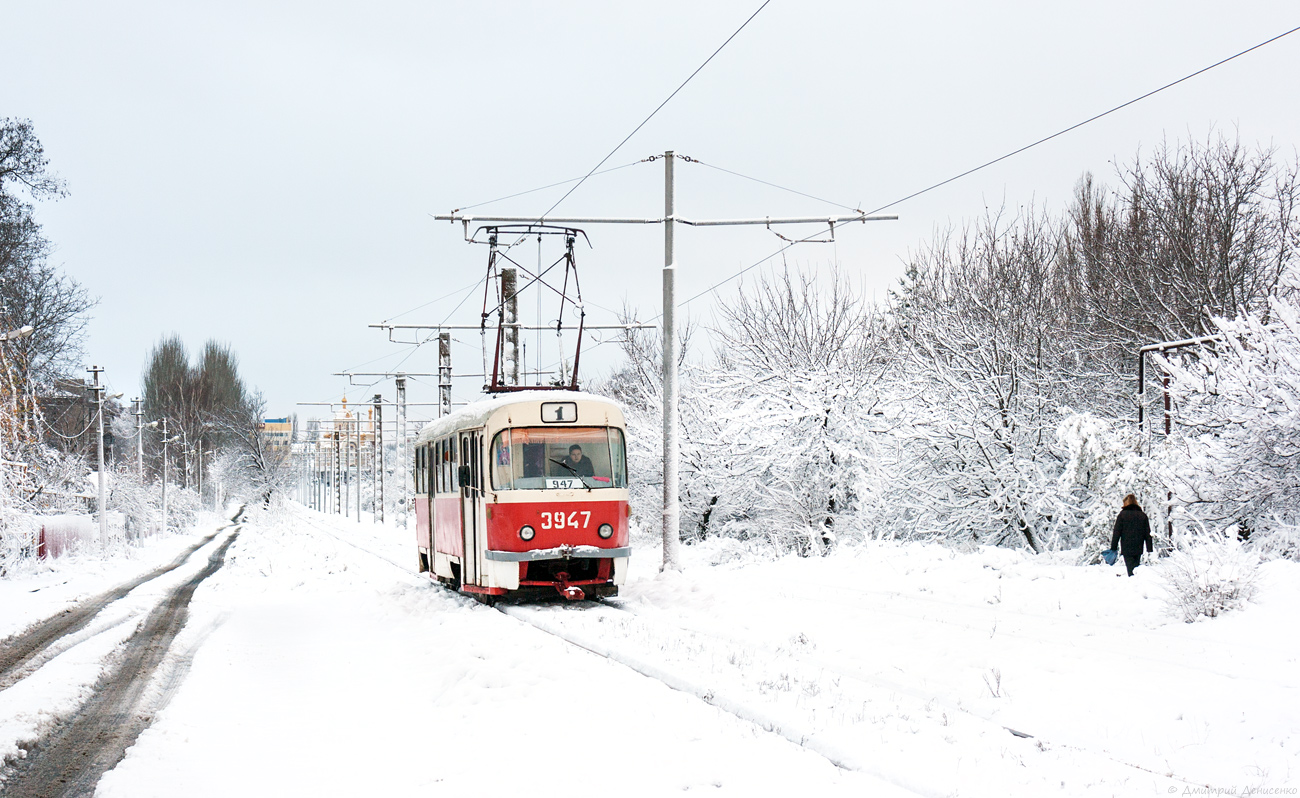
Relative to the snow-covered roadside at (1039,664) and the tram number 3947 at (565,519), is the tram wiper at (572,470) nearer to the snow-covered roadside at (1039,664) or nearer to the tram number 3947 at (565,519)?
the tram number 3947 at (565,519)

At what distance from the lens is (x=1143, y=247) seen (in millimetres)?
28141

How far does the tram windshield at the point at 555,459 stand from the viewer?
14.6 metres

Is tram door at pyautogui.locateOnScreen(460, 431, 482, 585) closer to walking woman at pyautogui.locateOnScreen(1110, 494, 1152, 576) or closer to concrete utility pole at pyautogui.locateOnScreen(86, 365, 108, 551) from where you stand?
walking woman at pyautogui.locateOnScreen(1110, 494, 1152, 576)

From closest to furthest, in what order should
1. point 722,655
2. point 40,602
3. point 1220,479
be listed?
point 722,655 → point 1220,479 → point 40,602

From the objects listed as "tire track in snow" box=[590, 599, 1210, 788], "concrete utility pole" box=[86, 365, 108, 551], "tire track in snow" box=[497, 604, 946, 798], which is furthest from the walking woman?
"concrete utility pole" box=[86, 365, 108, 551]

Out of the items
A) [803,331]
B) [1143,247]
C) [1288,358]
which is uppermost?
[1143,247]

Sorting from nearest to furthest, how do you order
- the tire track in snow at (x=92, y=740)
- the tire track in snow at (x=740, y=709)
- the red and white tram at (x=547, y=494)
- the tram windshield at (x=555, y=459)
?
the tire track in snow at (x=740, y=709)
the tire track in snow at (x=92, y=740)
the red and white tram at (x=547, y=494)
the tram windshield at (x=555, y=459)

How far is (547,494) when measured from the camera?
47.5 feet

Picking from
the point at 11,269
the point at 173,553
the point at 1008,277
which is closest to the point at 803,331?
the point at 1008,277

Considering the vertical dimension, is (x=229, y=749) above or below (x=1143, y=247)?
below

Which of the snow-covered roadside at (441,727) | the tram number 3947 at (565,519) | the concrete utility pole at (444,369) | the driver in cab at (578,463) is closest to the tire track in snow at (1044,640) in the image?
the tram number 3947 at (565,519)

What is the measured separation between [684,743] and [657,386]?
23.7 m

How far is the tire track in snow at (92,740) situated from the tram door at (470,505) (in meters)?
4.31

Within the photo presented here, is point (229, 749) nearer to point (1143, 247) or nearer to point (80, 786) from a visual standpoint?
point (80, 786)
